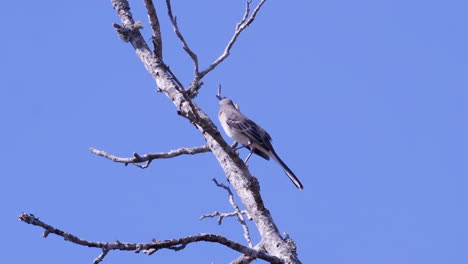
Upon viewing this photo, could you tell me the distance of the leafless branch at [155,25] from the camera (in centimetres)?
656

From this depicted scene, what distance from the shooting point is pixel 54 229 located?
4.39m

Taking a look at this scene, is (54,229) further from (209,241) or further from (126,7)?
(126,7)

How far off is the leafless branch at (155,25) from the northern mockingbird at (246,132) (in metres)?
2.03

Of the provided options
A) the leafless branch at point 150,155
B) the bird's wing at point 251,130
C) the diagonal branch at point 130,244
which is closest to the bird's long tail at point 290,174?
the bird's wing at point 251,130

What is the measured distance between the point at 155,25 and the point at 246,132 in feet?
8.60

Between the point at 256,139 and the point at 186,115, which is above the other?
the point at 256,139

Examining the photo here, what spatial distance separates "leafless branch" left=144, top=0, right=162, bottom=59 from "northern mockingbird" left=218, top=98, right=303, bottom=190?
2034mm

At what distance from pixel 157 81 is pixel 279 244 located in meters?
1.96

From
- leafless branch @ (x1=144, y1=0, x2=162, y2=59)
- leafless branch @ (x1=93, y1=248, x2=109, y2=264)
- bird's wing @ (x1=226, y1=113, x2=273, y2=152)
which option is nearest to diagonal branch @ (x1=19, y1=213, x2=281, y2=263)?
leafless branch @ (x1=93, y1=248, x2=109, y2=264)

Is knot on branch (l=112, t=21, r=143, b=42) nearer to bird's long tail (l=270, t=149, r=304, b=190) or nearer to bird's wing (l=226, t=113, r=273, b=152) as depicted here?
bird's long tail (l=270, t=149, r=304, b=190)

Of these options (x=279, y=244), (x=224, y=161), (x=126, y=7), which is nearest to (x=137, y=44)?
(x=126, y=7)

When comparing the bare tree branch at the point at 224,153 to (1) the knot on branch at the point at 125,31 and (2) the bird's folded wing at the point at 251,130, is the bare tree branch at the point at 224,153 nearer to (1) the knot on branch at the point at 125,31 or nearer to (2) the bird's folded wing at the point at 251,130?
(1) the knot on branch at the point at 125,31

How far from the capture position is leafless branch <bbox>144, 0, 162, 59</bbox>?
6562 mm

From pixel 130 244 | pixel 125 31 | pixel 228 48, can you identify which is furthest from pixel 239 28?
pixel 130 244
